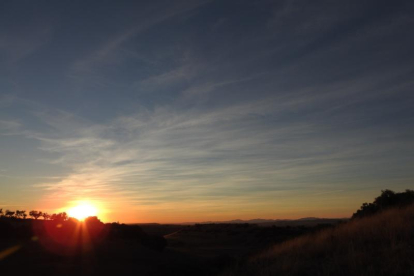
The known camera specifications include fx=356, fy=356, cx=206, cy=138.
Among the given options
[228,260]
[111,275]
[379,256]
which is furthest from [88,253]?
[379,256]

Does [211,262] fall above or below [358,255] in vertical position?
below

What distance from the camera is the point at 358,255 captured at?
1154 centimetres

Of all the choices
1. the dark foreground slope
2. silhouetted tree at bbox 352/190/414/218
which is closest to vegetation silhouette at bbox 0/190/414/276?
the dark foreground slope

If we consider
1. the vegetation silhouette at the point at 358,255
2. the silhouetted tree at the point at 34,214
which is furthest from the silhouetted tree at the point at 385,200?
the silhouetted tree at the point at 34,214

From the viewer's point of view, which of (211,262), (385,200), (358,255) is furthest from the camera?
(385,200)

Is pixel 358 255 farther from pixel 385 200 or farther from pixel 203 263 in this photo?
pixel 385 200

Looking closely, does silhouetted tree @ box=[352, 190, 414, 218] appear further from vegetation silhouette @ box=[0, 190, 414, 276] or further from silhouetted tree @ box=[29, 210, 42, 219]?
silhouetted tree @ box=[29, 210, 42, 219]

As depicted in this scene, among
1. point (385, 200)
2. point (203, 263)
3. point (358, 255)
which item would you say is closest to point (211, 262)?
point (203, 263)

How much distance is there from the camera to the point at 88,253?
18.6 m

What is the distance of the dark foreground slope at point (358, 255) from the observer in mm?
10297

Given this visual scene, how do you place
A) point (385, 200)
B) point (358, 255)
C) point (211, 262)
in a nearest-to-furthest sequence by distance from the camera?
point (358, 255) < point (211, 262) < point (385, 200)

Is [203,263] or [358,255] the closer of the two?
[358,255]

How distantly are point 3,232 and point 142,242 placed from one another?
8706 millimetres

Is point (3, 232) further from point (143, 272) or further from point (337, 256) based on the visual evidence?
point (337, 256)
